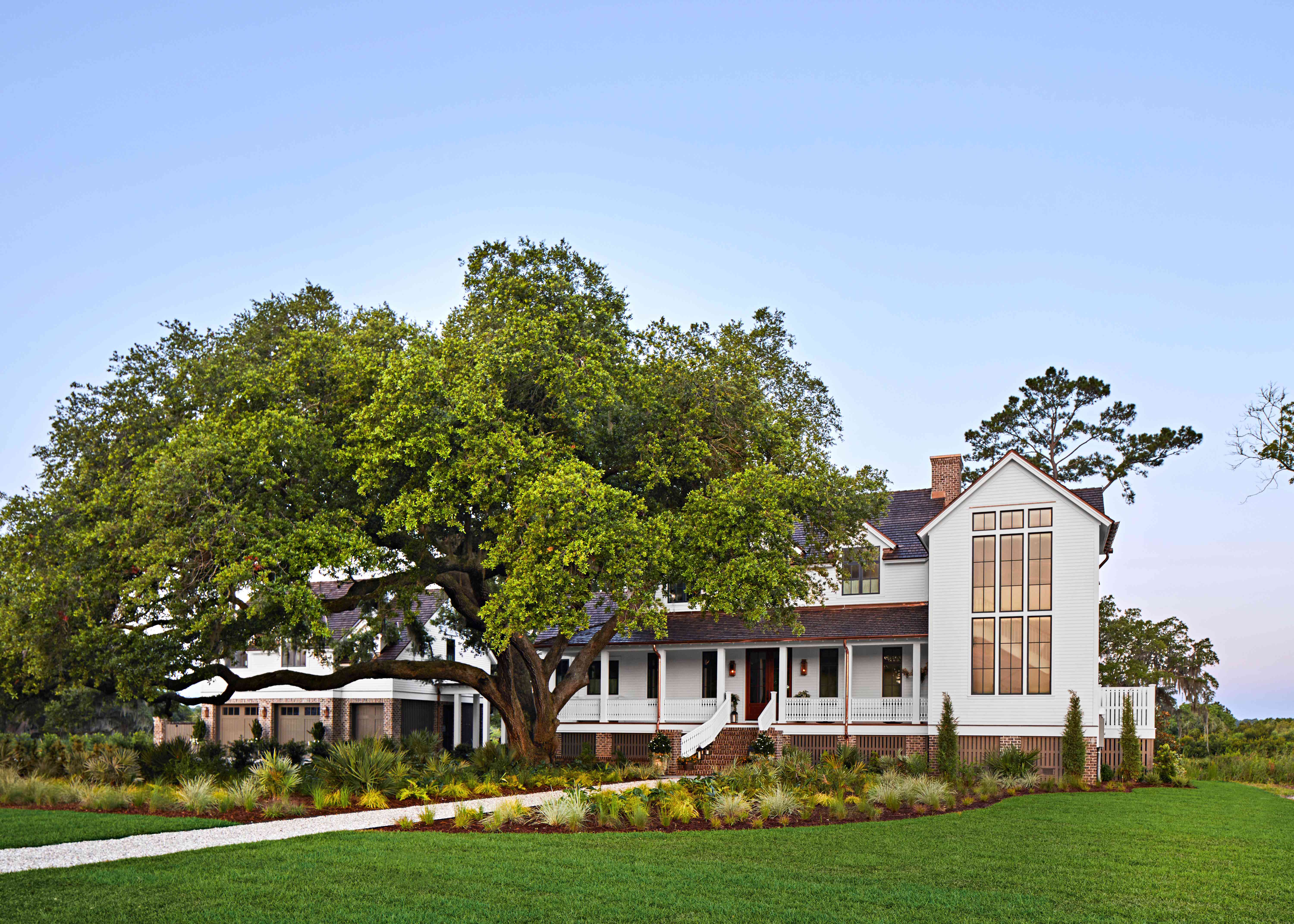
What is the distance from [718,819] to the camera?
623 inches

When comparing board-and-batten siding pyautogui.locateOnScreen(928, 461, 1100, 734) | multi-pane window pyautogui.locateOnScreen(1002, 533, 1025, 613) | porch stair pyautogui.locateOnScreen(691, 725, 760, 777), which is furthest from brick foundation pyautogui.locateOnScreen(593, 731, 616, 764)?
multi-pane window pyautogui.locateOnScreen(1002, 533, 1025, 613)

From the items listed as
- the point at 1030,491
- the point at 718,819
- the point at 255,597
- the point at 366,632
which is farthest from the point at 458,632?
the point at 718,819

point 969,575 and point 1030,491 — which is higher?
point 1030,491

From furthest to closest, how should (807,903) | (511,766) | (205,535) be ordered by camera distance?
(511,766) → (205,535) → (807,903)

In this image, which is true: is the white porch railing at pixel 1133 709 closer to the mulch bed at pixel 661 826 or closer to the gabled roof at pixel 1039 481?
the gabled roof at pixel 1039 481

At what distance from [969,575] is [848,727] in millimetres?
5453

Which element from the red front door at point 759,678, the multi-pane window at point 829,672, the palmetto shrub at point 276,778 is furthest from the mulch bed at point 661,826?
the red front door at point 759,678

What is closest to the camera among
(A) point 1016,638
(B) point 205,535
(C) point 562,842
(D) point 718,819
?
(C) point 562,842

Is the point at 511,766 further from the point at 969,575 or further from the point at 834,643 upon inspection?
the point at 969,575

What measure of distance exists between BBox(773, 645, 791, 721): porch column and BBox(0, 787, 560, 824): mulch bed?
14.3 meters

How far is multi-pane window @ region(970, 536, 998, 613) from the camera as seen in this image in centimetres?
3033

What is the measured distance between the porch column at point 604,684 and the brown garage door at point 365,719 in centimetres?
1223

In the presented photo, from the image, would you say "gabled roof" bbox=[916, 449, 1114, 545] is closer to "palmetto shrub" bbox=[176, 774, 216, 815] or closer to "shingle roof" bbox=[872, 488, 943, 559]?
"shingle roof" bbox=[872, 488, 943, 559]

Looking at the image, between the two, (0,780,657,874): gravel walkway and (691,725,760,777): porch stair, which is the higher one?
(0,780,657,874): gravel walkway
